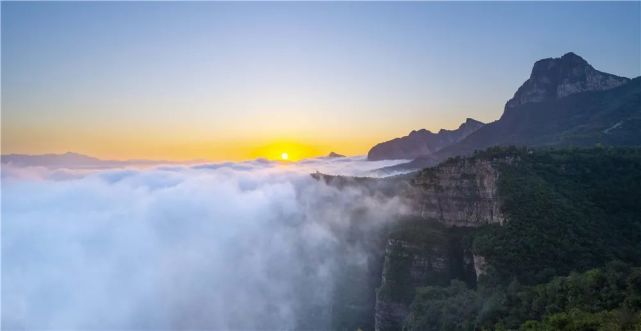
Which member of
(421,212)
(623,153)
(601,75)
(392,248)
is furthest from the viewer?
(601,75)

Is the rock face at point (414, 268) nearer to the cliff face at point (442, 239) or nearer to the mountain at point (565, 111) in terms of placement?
the cliff face at point (442, 239)

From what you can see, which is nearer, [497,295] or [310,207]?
[497,295]

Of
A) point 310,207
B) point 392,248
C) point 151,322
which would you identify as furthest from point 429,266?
point 310,207

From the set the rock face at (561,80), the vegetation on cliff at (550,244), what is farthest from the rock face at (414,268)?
the rock face at (561,80)

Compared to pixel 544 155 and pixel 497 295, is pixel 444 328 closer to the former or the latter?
pixel 497 295

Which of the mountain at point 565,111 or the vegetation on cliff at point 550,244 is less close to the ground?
the mountain at point 565,111

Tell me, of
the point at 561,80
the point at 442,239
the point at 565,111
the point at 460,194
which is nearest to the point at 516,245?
the point at 442,239
